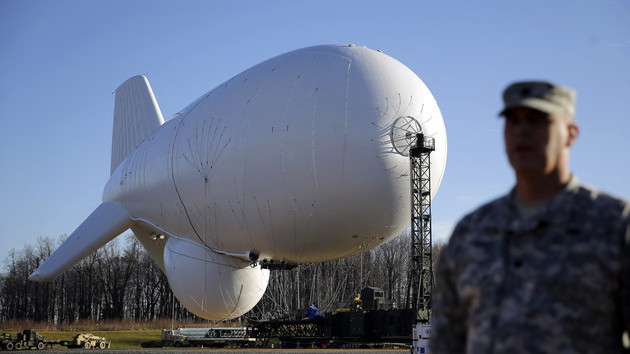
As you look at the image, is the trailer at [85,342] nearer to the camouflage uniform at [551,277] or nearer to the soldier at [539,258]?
the soldier at [539,258]

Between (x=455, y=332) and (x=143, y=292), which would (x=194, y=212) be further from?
(x=143, y=292)

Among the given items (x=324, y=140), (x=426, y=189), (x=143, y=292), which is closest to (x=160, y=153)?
(x=324, y=140)

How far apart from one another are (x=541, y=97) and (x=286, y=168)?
2010cm

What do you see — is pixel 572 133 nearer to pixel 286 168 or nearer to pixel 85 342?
pixel 286 168

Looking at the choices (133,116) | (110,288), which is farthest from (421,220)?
(110,288)

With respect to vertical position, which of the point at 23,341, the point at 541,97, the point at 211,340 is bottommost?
the point at 211,340

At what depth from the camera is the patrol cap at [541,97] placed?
229cm

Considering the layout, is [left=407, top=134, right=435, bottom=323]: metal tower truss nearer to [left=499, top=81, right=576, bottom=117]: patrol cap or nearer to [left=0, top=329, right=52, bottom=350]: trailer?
[left=0, top=329, right=52, bottom=350]: trailer

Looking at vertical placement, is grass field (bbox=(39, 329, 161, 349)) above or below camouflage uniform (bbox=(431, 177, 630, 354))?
below

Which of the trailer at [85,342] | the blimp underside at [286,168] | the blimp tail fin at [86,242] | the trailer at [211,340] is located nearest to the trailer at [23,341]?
the trailer at [85,342]

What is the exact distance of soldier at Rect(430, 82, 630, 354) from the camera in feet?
7.00

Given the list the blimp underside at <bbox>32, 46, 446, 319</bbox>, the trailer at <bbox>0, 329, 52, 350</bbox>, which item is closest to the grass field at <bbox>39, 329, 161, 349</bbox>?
the trailer at <bbox>0, 329, 52, 350</bbox>

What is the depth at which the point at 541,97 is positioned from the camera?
7.57 feet

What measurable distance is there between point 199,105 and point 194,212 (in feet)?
15.4
